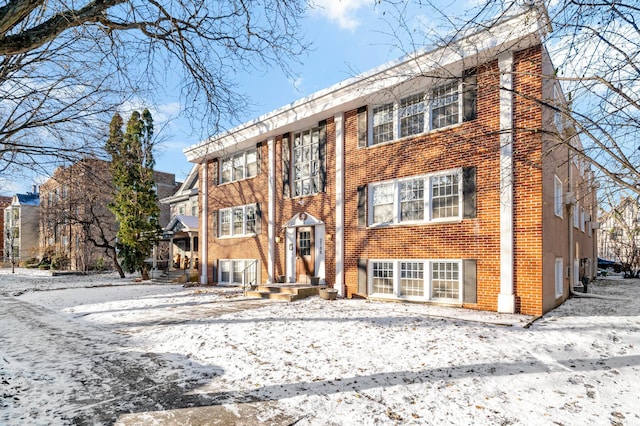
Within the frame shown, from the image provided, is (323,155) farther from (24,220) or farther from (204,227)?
(24,220)

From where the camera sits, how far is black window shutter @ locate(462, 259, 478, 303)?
9.63 meters

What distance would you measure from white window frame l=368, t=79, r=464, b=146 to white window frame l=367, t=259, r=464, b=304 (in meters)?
4.05

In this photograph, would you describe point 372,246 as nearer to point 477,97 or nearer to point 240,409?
point 477,97

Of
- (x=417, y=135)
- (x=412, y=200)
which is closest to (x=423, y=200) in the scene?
(x=412, y=200)

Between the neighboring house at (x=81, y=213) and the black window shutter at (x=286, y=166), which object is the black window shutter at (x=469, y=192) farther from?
the neighboring house at (x=81, y=213)

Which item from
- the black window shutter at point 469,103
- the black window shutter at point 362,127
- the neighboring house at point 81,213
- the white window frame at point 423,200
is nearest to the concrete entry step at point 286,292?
the white window frame at point 423,200

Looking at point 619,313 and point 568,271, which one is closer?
point 619,313

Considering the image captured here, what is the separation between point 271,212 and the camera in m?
15.4

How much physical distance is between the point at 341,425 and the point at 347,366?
66.2 inches

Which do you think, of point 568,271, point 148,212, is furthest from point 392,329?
point 148,212

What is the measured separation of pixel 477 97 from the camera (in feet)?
31.9

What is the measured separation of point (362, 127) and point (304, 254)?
544 cm

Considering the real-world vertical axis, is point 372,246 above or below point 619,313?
above

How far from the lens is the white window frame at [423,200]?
10.1 m
